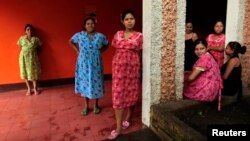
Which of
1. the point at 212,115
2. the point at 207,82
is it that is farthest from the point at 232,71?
the point at 212,115

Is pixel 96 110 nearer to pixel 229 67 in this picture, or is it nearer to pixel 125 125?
pixel 125 125

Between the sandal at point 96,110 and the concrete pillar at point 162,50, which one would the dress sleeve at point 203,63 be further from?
the sandal at point 96,110

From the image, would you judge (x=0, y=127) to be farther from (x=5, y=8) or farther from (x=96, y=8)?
(x=96, y=8)

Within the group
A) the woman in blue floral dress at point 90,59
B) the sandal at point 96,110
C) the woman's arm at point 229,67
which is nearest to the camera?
the woman's arm at point 229,67

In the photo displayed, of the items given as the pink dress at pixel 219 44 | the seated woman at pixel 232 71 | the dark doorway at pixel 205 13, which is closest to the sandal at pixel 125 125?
the seated woman at pixel 232 71

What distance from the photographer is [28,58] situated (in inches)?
222

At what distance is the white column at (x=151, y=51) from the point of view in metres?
3.27

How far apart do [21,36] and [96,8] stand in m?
1.70

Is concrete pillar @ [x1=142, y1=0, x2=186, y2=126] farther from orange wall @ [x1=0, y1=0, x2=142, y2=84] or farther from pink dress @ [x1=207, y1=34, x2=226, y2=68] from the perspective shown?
orange wall @ [x1=0, y1=0, x2=142, y2=84]

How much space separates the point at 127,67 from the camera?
3516 mm

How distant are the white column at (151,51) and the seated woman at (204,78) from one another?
0.50 m

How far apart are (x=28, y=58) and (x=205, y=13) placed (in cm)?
416

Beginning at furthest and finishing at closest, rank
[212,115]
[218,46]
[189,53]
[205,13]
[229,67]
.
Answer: [205,13], [189,53], [218,46], [229,67], [212,115]

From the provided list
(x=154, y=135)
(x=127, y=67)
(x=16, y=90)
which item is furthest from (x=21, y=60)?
(x=154, y=135)
